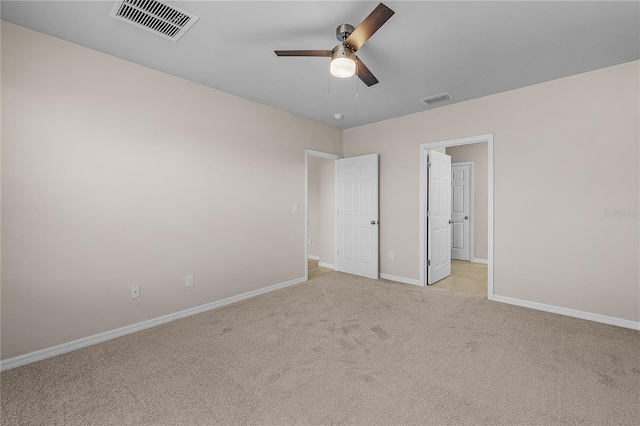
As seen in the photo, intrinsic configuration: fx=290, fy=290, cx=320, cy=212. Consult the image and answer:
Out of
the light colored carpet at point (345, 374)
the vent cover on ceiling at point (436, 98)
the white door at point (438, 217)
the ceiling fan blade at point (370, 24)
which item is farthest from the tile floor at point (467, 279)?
the ceiling fan blade at point (370, 24)

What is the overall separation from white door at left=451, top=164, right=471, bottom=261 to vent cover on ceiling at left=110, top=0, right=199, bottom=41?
5.75m

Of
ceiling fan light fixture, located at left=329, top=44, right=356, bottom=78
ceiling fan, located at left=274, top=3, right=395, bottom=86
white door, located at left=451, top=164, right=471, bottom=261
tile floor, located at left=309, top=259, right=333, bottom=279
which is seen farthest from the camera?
white door, located at left=451, top=164, right=471, bottom=261

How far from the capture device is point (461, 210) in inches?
249

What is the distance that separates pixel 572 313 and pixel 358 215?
2967 mm

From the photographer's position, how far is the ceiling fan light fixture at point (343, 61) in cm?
198

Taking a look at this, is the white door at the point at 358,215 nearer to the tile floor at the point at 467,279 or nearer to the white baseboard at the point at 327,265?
the white baseboard at the point at 327,265

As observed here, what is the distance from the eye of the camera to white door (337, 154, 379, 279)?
477cm

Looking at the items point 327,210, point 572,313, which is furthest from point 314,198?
point 572,313

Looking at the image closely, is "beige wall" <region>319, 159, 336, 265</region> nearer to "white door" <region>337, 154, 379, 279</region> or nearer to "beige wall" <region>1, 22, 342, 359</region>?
"white door" <region>337, 154, 379, 279</region>

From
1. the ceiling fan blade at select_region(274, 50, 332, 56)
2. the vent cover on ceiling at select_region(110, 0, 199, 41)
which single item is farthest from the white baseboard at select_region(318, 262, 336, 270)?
the vent cover on ceiling at select_region(110, 0, 199, 41)

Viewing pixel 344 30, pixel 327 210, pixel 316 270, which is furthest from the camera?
pixel 327 210

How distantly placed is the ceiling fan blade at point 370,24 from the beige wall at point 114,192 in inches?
84.6

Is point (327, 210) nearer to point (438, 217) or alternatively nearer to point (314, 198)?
point (314, 198)

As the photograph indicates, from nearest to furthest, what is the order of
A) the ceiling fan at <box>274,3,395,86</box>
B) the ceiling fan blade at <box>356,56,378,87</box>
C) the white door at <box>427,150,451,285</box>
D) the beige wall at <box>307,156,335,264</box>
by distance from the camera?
the ceiling fan at <box>274,3,395,86</box>, the ceiling fan blade at <box>356,56,378,87</box>, the white door at <box>427,150,451,285</box>, the beige wall at <box>307,156,335,264</box>
